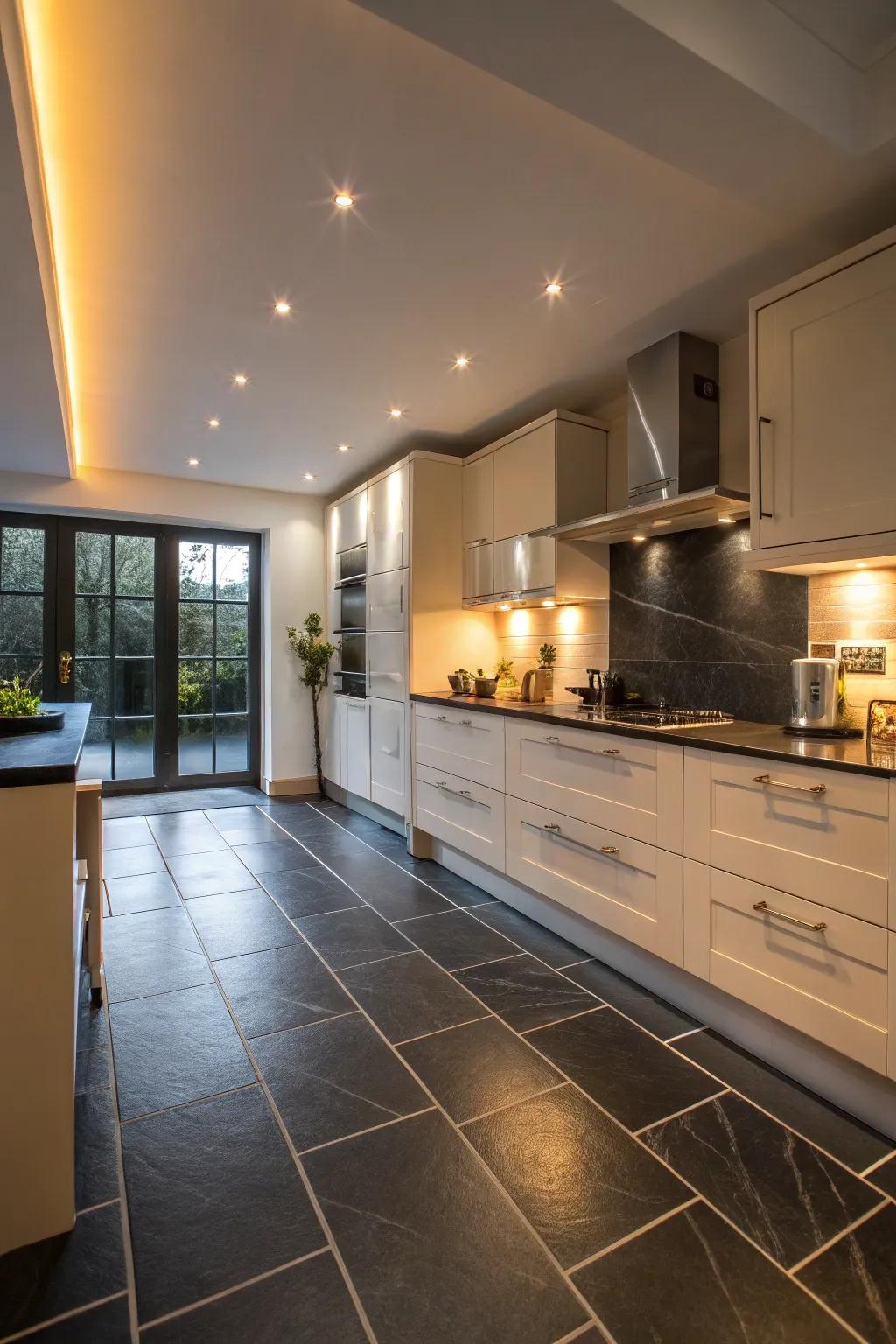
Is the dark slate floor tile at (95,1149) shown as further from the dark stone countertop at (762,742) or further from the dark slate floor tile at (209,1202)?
the dark stone countertop at (762,742)

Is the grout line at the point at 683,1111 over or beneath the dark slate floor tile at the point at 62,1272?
over

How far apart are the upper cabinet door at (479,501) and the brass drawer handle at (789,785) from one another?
2233 mm

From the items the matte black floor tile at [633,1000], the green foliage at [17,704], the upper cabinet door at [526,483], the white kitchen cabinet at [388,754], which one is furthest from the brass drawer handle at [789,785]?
the white kitchen cabinet at [388,754]

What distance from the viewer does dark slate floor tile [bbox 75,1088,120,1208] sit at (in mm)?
1480

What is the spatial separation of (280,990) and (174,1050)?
1.36 ft

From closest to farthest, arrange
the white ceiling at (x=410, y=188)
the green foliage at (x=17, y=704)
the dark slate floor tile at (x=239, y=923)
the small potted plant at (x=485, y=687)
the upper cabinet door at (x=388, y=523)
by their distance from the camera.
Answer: the white ceiling at (x=410, y=188) → the green foliage at (x=17, y=704) → the dark slate floor tile at (x=239, y=923) → the small potted plant at (x=485, y=687) → the upper cabinet door at (x=388, y=523)

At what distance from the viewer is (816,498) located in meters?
2.05

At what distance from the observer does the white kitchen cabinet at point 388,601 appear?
4023 mm

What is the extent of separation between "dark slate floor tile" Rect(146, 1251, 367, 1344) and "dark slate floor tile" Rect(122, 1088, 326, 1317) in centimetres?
4

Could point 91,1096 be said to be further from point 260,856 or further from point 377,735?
point 377,735

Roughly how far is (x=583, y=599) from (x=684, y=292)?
4.64ft

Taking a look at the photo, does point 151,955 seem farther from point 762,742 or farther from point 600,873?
point 762,742

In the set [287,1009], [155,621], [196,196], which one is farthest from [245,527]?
[287,1009]

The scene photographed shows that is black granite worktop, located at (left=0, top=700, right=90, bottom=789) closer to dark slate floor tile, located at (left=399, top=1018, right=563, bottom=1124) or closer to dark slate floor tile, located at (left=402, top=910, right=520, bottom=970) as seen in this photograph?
dark slate floor tile, located at (left=399, top=1018, right=563, bottom=1124)
